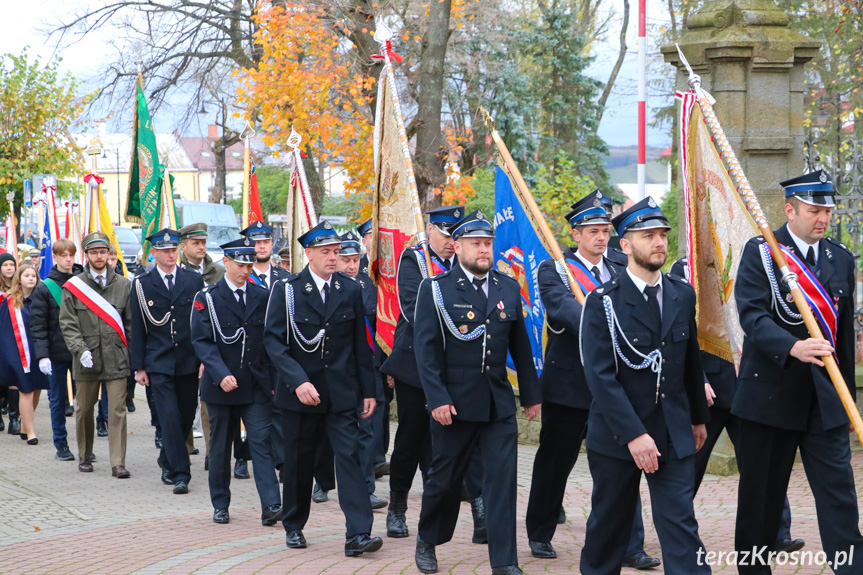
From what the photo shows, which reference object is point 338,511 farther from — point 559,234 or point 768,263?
point 559,234

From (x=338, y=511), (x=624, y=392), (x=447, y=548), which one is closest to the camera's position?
(x=624, y=392)

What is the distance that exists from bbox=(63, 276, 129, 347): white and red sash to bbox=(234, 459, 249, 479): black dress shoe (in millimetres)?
Result: 1546

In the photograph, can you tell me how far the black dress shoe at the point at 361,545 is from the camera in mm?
6859

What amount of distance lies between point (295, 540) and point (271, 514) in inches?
33.1

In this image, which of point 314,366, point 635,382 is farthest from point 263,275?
point 635,382

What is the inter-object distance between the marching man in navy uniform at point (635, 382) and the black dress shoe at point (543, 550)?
52.8 inches

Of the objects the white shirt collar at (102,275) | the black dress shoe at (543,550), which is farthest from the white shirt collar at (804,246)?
the white shirt collar at (102,275)

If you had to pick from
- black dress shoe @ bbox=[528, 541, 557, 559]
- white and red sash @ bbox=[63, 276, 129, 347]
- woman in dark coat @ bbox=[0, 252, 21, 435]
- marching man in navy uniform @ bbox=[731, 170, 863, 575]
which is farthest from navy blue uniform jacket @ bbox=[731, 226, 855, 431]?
woman in dark coat @ bbox=[0, 252, 21, 435]

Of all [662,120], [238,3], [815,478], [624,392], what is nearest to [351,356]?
[624,392]

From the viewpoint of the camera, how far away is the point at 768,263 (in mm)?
5496

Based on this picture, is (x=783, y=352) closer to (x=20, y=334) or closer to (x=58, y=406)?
(x=58, y=406)

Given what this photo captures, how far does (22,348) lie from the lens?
1241cm

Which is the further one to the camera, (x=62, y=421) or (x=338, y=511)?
(x=62, y=421)

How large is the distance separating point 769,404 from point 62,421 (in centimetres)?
797
